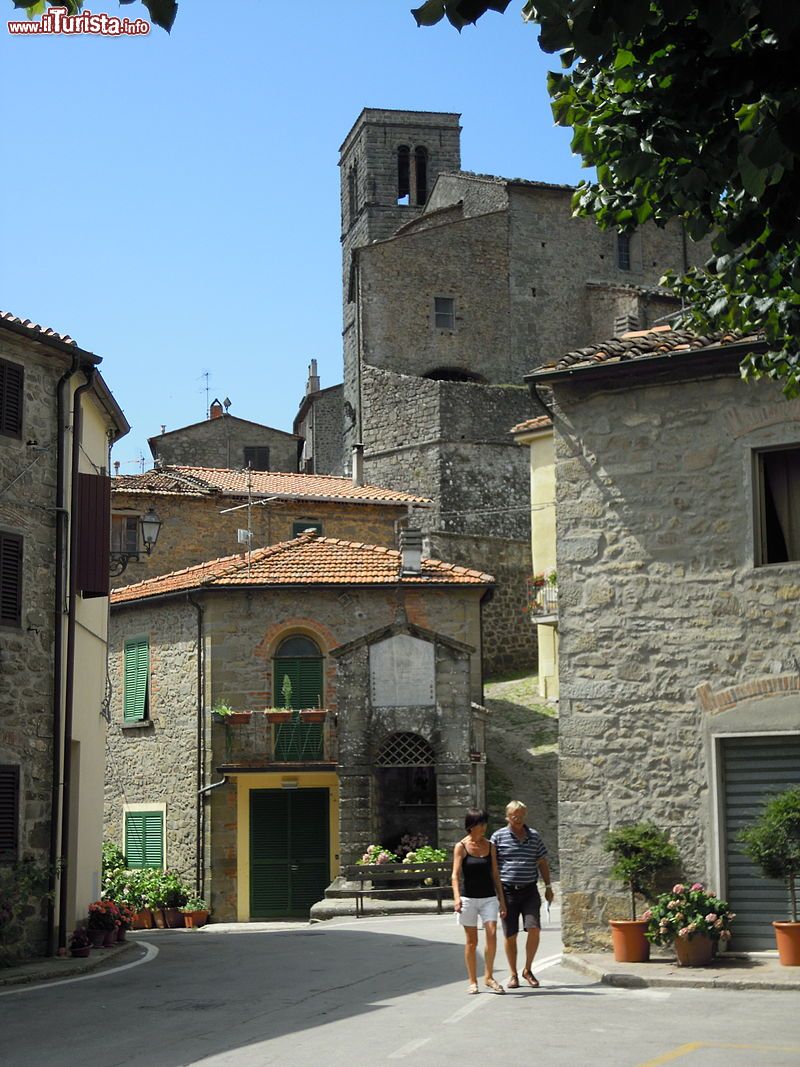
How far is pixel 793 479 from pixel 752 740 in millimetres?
2512

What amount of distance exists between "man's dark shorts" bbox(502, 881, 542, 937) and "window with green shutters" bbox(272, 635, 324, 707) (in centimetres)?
1708

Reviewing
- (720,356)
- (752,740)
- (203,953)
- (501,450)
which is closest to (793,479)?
(720,356)

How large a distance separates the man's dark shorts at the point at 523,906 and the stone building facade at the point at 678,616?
203cm

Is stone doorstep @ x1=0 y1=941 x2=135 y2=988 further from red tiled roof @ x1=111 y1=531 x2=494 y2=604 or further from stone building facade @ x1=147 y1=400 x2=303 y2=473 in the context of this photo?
stone building facade @ x1=147 y1=400 x2=303 y2=473

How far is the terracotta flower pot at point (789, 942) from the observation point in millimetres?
13555

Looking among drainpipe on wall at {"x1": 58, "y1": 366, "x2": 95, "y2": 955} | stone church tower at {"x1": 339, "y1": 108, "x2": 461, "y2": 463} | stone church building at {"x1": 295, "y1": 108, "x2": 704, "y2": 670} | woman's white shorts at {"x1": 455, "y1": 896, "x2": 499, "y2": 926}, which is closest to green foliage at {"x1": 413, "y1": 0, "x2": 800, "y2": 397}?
woman's white shorts at {"x1": 455, "y1": 896, "x2": 499, "y2": 926}

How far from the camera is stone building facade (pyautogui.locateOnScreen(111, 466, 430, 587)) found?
38.7 meters

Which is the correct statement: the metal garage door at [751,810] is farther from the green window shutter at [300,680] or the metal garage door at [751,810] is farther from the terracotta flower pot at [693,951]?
the green window shutter at [300,680]

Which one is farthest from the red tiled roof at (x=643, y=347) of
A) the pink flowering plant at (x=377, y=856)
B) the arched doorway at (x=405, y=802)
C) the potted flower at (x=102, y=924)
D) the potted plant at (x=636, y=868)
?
the arched doorway at (x=405, y=802)

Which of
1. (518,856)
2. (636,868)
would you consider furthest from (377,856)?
(518,856)

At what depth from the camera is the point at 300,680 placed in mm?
30281

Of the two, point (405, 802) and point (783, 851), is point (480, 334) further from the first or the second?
point (783, 851)

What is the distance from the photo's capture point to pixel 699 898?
14.1 meters

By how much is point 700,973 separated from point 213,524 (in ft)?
90.5
